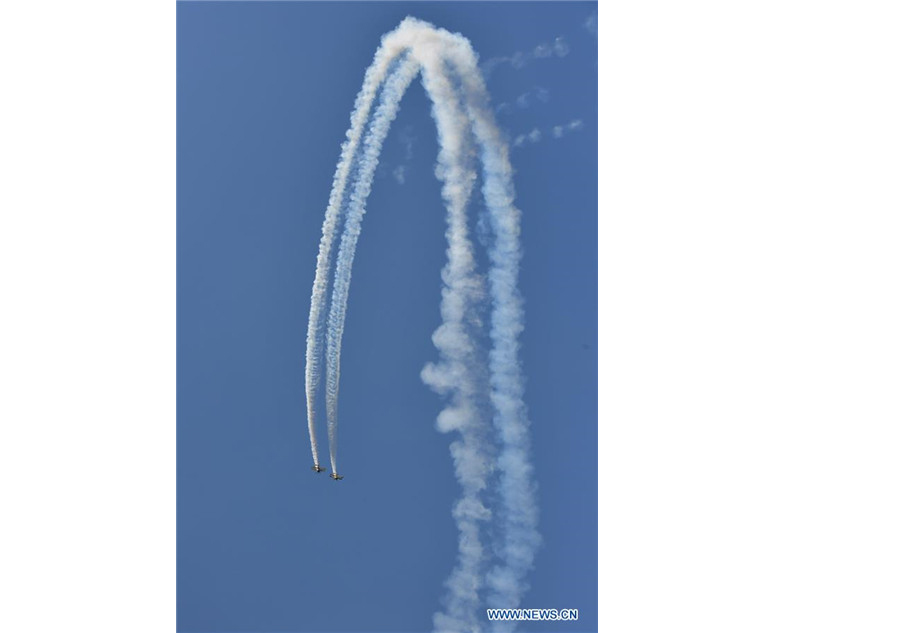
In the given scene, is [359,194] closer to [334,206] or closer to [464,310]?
[334,206]

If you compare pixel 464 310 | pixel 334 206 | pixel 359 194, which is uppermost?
pixel 359 194

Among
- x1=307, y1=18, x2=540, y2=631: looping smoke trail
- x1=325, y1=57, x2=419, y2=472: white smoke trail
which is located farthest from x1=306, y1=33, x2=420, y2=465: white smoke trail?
x1=325, y1=57, x2=419, y2=472: white smoke trail

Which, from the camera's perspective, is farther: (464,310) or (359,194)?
(464,310)

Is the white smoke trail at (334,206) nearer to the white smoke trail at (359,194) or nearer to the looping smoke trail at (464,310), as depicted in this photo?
the looping smoke trail at (464,310)

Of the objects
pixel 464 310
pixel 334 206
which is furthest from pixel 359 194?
pixel 464 310

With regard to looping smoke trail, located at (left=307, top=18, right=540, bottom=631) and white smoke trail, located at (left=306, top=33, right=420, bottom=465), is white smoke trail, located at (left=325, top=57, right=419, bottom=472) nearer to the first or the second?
looping smoke trail, located at (left=307, top=18, right=540, bottom=631)

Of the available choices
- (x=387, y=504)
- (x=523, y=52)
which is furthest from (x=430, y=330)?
(x=523, y=52)

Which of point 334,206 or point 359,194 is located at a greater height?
point 359,194

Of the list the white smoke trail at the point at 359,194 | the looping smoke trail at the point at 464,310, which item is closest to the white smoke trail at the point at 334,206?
the looping smoke trail at the point at 464,310

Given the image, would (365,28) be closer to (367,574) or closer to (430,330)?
(430,330)
